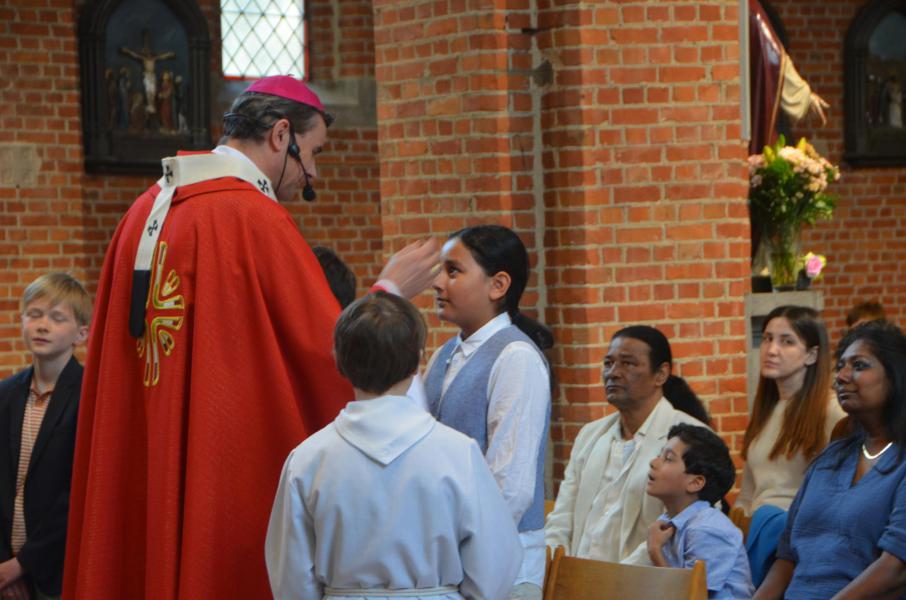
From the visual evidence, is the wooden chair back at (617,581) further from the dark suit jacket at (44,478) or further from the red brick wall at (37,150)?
the red brick wall at (37,150)

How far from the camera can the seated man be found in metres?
4.73

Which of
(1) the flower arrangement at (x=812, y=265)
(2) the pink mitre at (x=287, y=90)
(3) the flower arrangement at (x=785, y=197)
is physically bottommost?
(1) the flower arrangement at (x=812, y=265)

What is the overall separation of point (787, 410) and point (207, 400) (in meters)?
2.64

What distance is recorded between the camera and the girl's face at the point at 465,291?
3.80 meters

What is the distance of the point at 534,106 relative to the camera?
6137 mm

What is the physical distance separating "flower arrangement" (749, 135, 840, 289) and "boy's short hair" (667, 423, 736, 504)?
244 centimetres

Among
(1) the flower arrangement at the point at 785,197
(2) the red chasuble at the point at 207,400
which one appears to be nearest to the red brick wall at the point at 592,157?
(1) the flower arrangement at the point at 785,197

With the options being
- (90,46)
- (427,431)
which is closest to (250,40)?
(90,46)

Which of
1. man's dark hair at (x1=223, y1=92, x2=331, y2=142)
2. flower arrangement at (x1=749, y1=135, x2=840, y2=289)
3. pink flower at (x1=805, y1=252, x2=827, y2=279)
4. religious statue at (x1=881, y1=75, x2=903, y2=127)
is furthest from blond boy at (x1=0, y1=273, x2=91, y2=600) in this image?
religious statue at (x1=881, y1=75, x2=903, y2=127)

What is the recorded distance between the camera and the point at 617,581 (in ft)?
13.3

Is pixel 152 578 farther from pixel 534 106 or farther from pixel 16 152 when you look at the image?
pixel 16 152

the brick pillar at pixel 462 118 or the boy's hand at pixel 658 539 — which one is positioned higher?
the brick pillar at pixel 462 118

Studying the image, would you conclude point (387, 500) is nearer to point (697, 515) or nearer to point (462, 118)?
point (697, 515)

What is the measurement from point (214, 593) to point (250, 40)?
845cm
